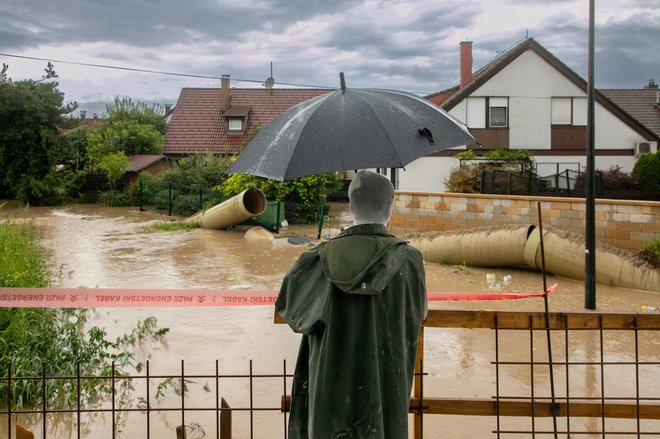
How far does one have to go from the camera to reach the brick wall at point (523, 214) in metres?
13.4

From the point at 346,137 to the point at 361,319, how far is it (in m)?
1.11

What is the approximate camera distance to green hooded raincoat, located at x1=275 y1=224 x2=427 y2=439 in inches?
97.1

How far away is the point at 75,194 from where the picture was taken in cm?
3525

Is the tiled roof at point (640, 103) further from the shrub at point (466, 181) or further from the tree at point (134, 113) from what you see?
→ the tree at point (134, 113)

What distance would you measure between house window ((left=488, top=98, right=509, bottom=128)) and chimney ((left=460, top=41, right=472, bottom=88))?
252 cm

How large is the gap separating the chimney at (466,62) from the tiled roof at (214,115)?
12233mm

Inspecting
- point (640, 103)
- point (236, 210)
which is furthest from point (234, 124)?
point (640, 103)

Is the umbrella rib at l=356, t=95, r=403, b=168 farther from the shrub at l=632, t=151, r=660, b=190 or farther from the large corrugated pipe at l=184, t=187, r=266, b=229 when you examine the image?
the shrub at l=632, t=151, r=660, b=190

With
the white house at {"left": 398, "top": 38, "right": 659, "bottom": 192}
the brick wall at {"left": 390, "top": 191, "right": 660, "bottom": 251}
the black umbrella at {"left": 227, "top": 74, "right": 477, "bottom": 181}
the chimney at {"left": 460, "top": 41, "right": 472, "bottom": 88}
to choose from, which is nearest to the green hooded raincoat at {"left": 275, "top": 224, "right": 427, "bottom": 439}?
Result: the black umbrella at {"left": 227, "top": 74, "right": 477, "bottom": 181}

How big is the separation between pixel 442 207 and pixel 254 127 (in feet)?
64.4

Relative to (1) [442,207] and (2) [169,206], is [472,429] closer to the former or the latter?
(1) [442,207]

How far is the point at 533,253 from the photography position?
13492mm

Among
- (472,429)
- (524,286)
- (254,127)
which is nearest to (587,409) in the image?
(472,429)

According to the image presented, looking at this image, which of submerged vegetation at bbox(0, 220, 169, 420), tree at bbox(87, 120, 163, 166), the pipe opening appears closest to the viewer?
submerged vegetation at bbox(0, 220, 169, 420)
